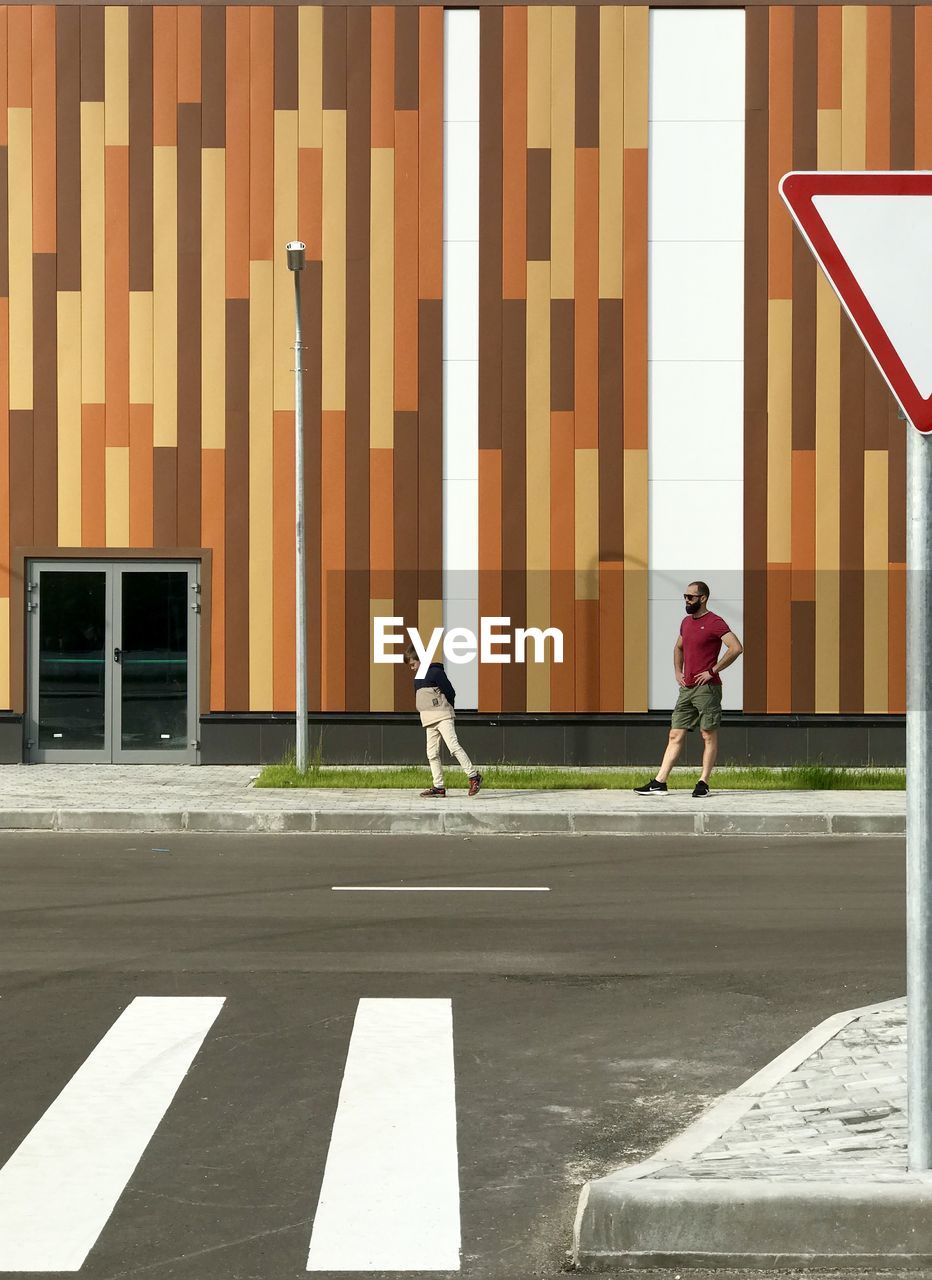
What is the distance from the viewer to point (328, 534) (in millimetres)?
19453

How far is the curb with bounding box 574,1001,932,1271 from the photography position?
14.0 ft

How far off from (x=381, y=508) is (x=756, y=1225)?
15.5 meters

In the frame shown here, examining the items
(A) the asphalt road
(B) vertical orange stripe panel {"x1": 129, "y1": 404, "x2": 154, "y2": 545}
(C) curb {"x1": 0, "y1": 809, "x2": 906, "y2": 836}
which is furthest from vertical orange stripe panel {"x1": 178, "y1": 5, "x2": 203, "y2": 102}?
(A) the asphalt road

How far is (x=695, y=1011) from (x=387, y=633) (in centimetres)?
1246

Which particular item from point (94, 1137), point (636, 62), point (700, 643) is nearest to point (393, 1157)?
point (94, 1137)

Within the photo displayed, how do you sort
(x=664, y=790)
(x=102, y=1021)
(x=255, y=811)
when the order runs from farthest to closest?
(x=664, y=790) → (x=255, y=811) → (x=102, y=1021)

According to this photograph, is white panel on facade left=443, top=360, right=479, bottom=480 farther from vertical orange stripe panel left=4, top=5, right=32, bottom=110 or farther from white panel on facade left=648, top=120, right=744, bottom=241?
vertical orange stripe panel left=4, top=5, right=32, bottom=110

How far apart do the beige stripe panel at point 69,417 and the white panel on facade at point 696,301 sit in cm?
691

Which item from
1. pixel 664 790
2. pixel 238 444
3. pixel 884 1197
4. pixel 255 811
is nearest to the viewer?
pixel 884 1197

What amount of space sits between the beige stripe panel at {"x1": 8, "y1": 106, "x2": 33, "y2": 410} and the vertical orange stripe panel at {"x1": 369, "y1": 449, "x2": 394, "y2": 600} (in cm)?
426

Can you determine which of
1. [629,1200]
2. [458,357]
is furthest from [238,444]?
[629,1200]

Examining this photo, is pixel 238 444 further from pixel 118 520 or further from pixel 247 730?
pixel 247 730

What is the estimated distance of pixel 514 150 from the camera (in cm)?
1938

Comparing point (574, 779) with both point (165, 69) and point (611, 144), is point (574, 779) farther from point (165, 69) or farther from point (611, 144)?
point (165, 69)
